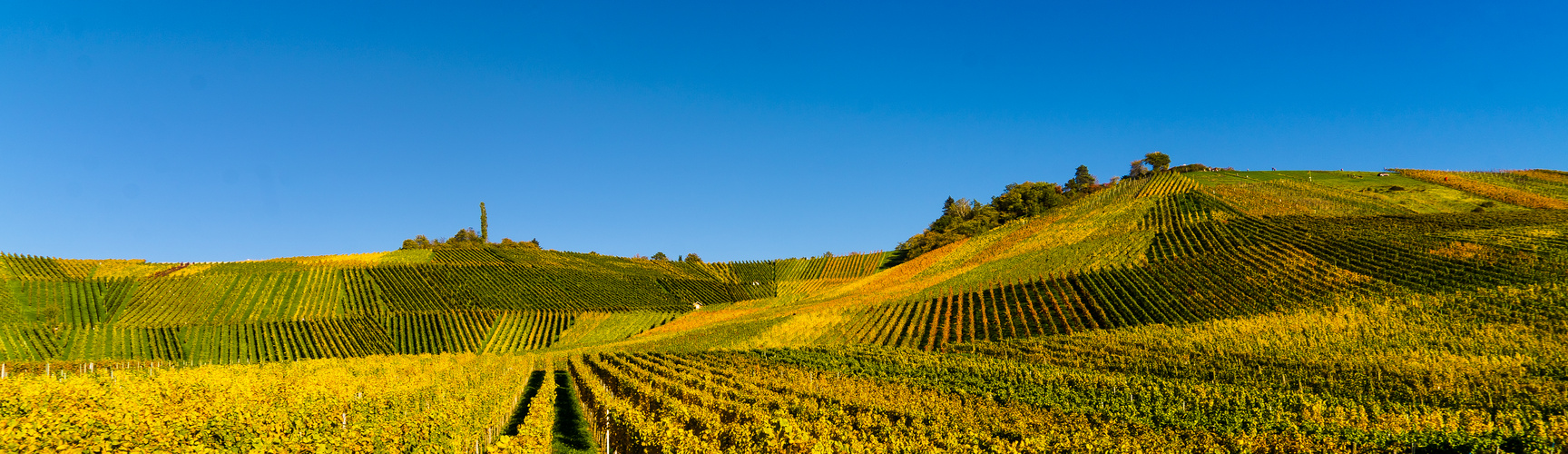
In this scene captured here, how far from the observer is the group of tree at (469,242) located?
4872 inches

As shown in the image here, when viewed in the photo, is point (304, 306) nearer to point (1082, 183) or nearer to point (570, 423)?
point (570, 423)

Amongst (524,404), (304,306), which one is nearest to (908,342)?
(524,404)

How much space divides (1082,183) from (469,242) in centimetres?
11668

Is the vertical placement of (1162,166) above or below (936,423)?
above

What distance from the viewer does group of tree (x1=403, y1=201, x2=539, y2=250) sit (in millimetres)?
123750

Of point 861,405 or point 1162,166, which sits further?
point 1162,166

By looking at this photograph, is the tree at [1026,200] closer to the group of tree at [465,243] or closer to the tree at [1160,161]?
the tree at [1160,161]

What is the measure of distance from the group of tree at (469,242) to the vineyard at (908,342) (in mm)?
6914

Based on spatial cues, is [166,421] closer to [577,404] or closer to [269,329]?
[577,404]

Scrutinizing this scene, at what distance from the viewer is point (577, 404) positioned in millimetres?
37062

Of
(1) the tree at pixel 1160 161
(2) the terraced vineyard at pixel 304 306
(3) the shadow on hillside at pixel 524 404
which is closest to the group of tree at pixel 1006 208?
(1) the tree at pixel 1160 161

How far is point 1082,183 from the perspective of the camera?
16225 centimetres

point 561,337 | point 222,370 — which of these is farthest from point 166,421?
point 561,337

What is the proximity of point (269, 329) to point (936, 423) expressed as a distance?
70147 mm
